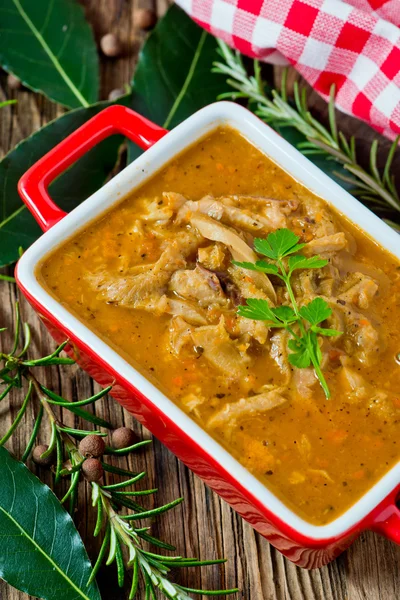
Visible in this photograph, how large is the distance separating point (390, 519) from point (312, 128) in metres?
1.96

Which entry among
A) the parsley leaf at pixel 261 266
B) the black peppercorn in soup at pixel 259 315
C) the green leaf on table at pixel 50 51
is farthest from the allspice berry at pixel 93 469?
the green leaf on table at pixel 50 51

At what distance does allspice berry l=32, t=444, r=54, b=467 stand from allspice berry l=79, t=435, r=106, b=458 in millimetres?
226

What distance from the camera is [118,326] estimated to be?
Result: 3.16 m

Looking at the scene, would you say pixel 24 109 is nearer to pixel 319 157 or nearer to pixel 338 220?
pixel 319 157

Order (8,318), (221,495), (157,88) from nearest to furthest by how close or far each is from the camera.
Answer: (221,495), (8,318), (157,88)

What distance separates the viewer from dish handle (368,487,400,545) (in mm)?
2865

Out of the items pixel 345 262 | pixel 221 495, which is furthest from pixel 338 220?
pixel 221 495

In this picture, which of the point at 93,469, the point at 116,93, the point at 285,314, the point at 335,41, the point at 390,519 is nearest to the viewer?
the point at 390,519

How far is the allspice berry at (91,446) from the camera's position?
331 cm

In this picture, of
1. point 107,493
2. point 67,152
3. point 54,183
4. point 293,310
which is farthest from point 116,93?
point 107,493

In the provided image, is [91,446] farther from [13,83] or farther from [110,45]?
[110,45]

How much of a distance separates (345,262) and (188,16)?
1802 mm

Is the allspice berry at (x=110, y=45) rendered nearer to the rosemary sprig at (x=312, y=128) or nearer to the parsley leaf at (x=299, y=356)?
the rosemary sprig at (x=312, y=128)

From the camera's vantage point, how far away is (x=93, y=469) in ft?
10.8
